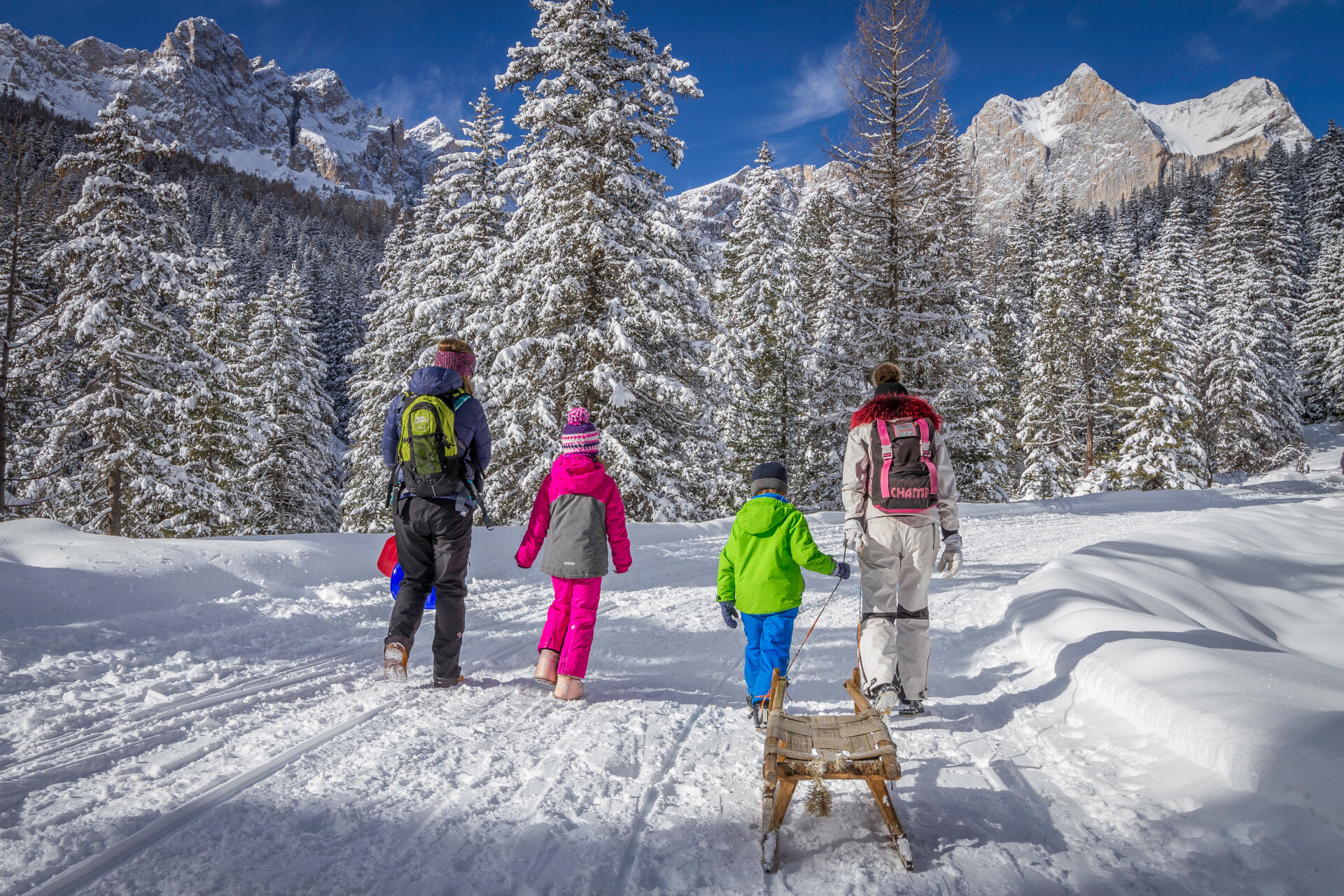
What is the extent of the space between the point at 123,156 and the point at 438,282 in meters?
7.08

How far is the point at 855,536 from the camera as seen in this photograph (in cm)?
400

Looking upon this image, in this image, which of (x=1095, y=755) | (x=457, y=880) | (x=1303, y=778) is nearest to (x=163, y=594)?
(x=457, y=880)

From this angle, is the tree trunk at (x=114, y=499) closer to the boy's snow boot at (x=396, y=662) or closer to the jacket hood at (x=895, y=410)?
the boy's snow boot at (x=396, y=662)

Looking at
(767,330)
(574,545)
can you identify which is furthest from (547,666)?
(767,330)

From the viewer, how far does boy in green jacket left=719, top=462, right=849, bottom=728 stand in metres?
3.72

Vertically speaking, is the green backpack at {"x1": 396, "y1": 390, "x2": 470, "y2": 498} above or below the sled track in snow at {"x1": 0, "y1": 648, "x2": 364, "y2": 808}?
above

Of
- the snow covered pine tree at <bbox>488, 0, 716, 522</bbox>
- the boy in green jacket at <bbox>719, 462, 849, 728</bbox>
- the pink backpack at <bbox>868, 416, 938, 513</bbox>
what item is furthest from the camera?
the snow covered pine tree at <bbox>488, 0, 716, 522</bbox>

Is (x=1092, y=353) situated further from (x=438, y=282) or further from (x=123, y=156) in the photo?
(x=123, y=156)

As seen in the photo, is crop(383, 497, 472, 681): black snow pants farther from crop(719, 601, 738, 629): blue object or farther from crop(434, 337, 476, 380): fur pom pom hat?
crop(719, 601, 738, 629): blue object

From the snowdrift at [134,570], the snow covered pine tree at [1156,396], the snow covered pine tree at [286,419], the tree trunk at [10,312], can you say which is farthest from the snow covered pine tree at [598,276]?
the snow covered pine tree at [1156,396]

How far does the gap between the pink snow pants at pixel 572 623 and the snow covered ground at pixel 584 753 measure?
0.87 feet

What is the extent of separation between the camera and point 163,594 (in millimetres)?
5383

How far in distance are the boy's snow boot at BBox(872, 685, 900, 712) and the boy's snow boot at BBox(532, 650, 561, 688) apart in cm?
205

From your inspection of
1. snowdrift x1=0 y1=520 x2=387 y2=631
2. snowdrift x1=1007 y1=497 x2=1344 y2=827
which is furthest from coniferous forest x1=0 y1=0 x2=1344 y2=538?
snowdrift x1=1007 y1=497 x2=1344 y2=827
